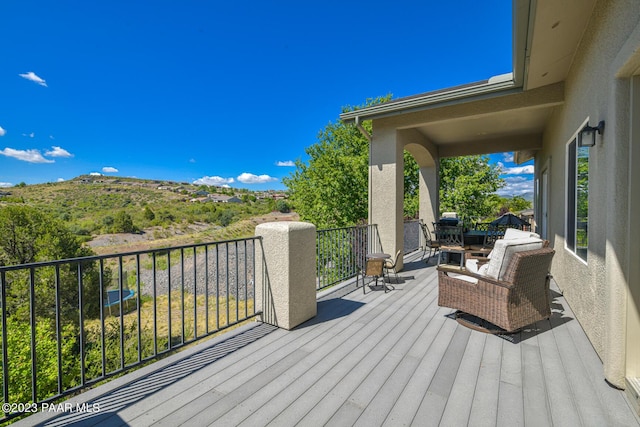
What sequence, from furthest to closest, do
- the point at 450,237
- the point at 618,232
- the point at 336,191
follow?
1. the point at 336,191
2. the point at 450,237
3. the point at 618,232

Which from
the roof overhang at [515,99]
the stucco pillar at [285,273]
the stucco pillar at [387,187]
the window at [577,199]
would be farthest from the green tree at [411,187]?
the stucco pillar at [285,273]

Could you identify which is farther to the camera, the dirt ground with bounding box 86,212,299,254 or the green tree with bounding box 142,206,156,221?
the green tree with bounding box 142,206,156,221

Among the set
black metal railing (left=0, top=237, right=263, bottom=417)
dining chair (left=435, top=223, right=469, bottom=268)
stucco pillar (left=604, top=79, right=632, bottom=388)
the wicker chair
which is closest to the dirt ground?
black metal railing (left=0, top=237, right=263, bottom=417)

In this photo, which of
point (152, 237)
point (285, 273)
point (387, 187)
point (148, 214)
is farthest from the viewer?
point (148, 214)

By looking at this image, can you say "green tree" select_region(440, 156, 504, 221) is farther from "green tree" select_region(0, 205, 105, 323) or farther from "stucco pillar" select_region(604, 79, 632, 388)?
"green tree" select_region(0, 205, 105, 323)

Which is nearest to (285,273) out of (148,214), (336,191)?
(336,191)

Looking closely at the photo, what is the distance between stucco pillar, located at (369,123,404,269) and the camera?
586 cm

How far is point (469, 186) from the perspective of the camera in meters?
14.9

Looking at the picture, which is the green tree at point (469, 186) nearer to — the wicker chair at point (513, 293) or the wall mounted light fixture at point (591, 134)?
the wicker chair at point (513, 293)

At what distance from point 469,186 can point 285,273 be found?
14.5 m

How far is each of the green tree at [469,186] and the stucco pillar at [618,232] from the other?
14.0 meters

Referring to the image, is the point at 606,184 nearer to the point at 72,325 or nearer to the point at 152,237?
the point at 72,325

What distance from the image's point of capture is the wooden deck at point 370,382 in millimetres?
1768

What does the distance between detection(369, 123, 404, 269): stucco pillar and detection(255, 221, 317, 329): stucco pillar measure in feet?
9.68
